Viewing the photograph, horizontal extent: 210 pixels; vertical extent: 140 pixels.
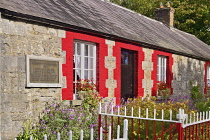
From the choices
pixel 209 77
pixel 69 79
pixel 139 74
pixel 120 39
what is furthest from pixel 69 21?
pixel 209 77

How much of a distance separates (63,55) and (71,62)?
313mm

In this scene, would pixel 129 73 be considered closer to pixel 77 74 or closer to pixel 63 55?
pixel 77 74

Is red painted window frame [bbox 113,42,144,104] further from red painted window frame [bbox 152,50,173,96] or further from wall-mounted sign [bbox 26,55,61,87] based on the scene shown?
wall-mounted sign [bbox 26,55,61,87]

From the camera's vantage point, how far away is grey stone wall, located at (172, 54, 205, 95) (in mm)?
12688

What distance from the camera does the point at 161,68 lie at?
474 inches

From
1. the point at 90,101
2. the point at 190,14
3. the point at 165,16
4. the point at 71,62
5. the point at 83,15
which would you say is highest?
the point at 190,14

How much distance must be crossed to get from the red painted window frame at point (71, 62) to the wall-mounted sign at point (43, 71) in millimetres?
304

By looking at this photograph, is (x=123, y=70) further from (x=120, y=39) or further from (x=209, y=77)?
(x=209, y=77)

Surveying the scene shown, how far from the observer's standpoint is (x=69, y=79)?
7121mm

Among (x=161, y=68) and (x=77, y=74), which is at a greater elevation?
(x=161, y=68)

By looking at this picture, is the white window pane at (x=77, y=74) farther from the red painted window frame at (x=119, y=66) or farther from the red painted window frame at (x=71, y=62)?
the red painted window frame at (x=119, y=66)

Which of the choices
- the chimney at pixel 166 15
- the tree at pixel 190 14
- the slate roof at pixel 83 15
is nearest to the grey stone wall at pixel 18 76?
the slate roof at pixel 83 15

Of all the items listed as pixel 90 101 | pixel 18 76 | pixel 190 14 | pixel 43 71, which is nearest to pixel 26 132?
pixel 18 76

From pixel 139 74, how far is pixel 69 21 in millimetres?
4004
